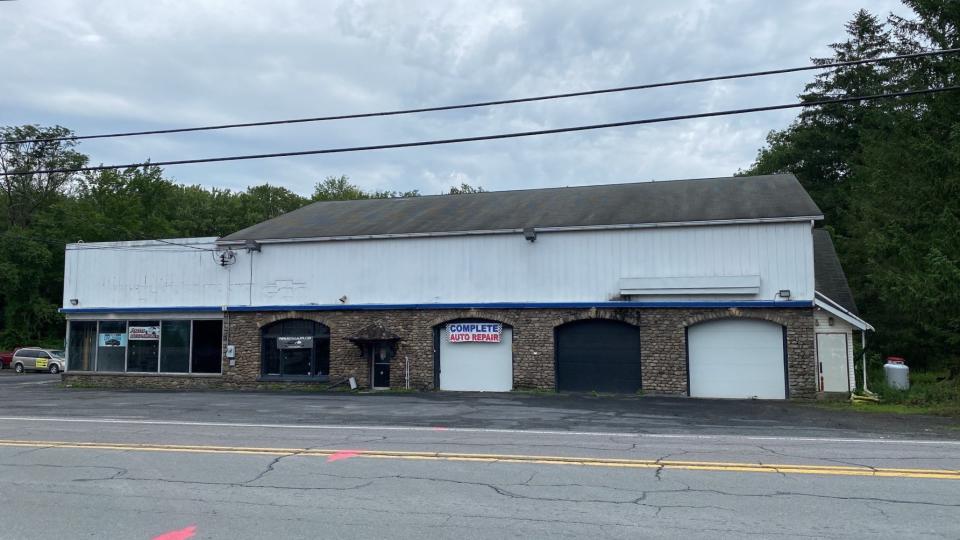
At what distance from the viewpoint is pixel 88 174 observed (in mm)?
65438

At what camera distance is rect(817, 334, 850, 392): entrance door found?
69.2 ft

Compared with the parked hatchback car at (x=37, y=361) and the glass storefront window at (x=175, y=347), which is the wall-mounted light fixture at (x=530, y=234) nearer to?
the glass storefront window at (x=175, y=347)

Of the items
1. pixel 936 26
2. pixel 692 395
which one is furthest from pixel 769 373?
pixel 936 26

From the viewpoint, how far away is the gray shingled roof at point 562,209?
22.9 metres

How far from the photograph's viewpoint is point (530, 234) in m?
23.5

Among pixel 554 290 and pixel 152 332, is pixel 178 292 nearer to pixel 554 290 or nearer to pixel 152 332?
pixel 152 332

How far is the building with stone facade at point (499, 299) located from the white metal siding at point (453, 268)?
5cm

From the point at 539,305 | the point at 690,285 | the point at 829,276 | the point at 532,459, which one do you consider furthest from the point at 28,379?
the point at 829,276

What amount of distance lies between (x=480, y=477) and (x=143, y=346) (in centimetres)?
2380

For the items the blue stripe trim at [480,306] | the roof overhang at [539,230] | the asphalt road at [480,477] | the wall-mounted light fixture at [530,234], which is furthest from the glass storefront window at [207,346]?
the wall-mounted light fixture at [530,234]

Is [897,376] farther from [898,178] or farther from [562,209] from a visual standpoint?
[562,209]

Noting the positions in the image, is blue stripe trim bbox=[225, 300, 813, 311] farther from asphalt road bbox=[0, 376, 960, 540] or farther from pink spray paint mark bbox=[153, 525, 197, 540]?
pink spray paint mark bbox=[153, 525, 197, 540]

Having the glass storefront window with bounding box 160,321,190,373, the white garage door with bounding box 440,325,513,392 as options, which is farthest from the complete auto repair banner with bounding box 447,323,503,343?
the glass storefront window with bounding box 160,321,190,373

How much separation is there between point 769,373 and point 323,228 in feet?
55.3
